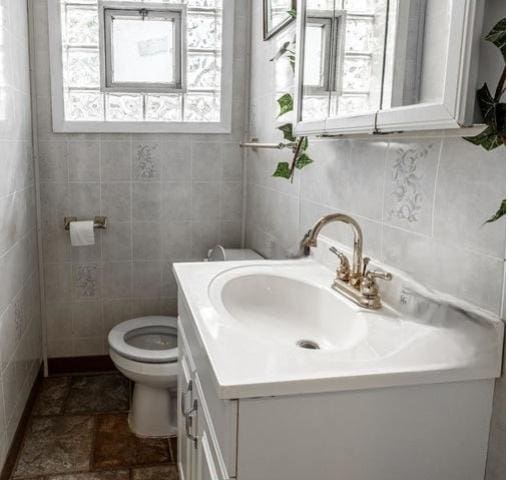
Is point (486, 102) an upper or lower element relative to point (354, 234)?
A: upper

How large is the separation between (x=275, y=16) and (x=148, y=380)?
1.58 m

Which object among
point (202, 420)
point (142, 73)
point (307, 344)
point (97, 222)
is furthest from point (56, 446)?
point (142, 73)

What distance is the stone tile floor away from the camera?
1977mm

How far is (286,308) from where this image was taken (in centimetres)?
151

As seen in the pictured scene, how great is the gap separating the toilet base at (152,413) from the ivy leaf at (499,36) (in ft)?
6.04

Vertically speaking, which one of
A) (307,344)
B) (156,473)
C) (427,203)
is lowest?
(156,473)

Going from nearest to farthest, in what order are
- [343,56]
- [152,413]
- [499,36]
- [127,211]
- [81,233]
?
[499,36], [343,56], [152,413], [81,233], [127,211]

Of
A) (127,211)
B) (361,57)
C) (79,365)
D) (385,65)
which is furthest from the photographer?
(79,365)

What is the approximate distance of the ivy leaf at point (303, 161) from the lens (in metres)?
1.79

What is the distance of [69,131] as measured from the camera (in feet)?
8.16

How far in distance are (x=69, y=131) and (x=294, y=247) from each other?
1.25m

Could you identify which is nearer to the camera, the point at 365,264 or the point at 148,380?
the point at 365,264

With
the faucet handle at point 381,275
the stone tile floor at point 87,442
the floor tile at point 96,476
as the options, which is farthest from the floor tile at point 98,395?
the faucet handle at point 381,275

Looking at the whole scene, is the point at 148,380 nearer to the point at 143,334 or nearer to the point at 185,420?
the point at 143,334
